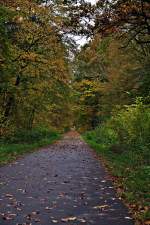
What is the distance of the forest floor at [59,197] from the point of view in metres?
9.39

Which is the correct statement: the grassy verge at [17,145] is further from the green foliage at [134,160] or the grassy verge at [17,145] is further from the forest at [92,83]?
the green foliage at [134,160]

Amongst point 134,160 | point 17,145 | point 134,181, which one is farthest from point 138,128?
point 17,145

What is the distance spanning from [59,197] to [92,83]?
36.4 metres

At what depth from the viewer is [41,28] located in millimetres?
33000

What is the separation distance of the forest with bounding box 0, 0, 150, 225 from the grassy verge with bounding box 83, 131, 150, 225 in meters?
0.03

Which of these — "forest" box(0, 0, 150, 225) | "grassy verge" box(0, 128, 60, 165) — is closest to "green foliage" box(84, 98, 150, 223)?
"forest" box(0, 0, 150, 225)

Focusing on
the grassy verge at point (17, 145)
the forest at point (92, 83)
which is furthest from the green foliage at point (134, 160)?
the grassy verge at point (17, 145)

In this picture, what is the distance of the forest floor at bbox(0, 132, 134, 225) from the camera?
30.8ft

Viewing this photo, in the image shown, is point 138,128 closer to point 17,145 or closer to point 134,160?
point 134,160

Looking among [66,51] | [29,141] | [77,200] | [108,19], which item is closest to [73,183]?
[77,200]

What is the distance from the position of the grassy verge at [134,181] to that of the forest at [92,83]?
0.09 ft

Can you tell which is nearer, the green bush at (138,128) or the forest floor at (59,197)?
the forest floor at (59,197)

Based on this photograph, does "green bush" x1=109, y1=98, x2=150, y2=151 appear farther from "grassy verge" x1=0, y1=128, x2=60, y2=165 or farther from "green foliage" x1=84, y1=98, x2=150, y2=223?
"grassy verge" x1=0, y1=128, x2=60, y2=165

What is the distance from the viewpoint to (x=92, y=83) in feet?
157
